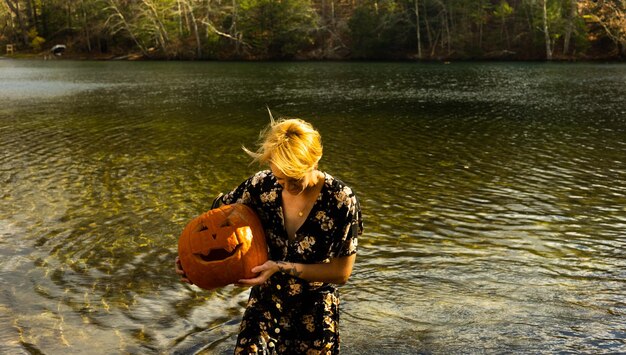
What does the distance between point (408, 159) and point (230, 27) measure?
68.4 m

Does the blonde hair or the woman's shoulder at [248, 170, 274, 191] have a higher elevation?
the blonde hair

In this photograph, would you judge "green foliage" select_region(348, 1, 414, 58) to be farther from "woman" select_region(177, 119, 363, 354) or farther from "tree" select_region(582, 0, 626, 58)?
"woman" select_region(177, 119, 363, 354)

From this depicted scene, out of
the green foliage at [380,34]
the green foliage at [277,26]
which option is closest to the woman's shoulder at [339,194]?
the green foliage at [380,34]

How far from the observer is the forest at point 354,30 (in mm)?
66375

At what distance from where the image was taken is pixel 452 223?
32.7 feet

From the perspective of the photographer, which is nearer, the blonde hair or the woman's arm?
the blonde hair

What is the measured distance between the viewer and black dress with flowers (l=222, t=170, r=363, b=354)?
134 inches

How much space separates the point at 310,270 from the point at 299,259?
10 centimetres

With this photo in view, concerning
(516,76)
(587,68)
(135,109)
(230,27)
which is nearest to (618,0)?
(587,68)

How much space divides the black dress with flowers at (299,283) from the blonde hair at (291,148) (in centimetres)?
28

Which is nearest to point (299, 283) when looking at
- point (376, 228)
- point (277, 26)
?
point (376, 228)

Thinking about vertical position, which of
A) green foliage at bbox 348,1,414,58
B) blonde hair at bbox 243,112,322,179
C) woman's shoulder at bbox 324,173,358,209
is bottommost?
woman's shoulder at bbox 324,173,358,209

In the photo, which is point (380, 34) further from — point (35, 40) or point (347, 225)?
point (347, 225)

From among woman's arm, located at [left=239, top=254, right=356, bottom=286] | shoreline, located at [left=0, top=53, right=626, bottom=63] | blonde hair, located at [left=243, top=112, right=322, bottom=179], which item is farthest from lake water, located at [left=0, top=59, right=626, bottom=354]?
shoreline, located at [left=0, top=53, right=626, bottom=63]
